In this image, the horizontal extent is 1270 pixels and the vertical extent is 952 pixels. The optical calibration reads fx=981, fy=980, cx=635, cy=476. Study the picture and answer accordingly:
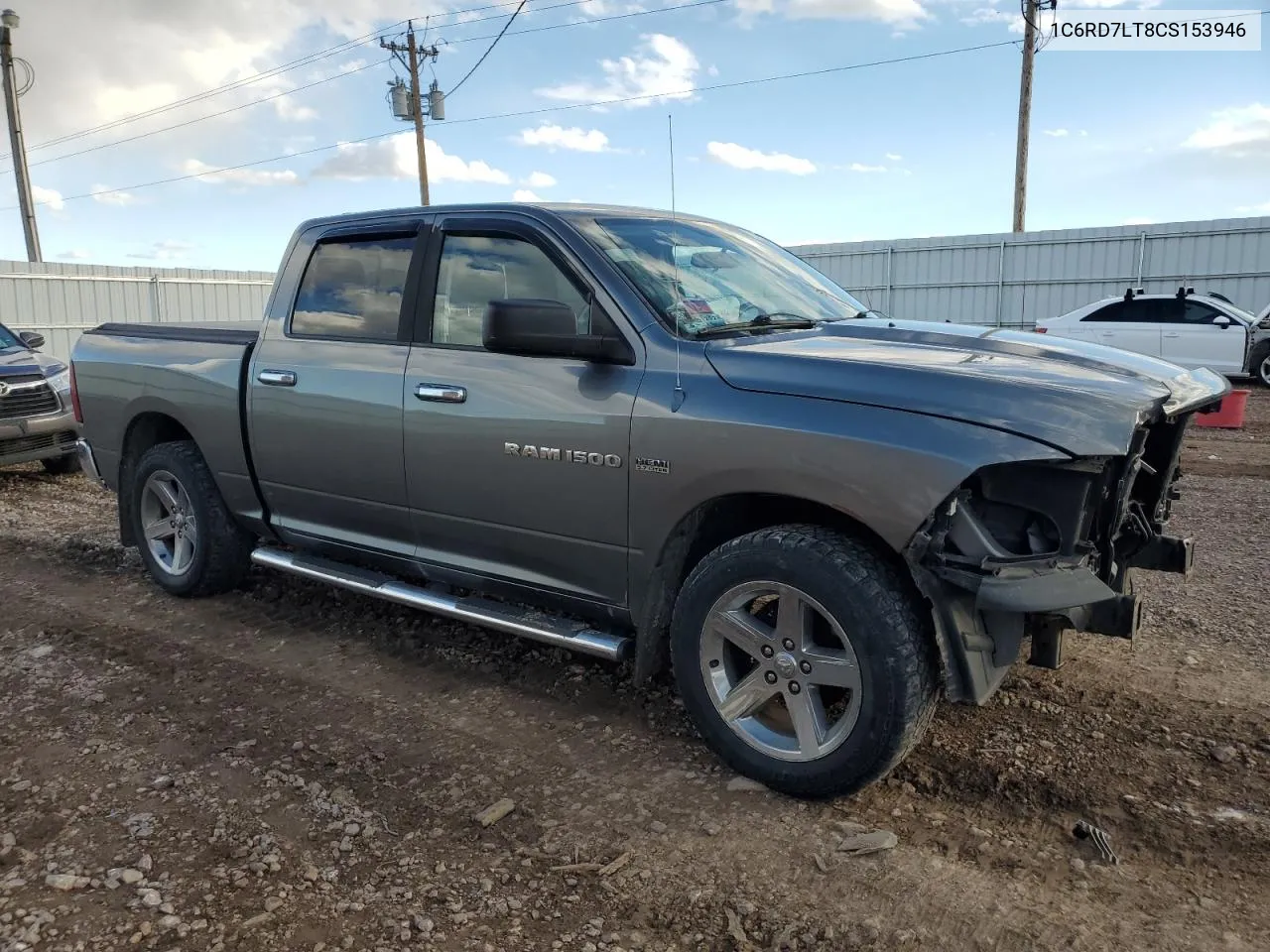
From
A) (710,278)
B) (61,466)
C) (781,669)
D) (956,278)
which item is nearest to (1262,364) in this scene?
(956,278)

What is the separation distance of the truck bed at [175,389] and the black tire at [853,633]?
110 inches

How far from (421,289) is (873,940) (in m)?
3.02

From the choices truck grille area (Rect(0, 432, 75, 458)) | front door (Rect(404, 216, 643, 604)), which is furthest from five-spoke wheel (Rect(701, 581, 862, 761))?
truck grille area (Rect(0, 432, 75, 458))

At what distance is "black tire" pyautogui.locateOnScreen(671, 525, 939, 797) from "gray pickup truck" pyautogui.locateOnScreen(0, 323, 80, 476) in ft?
26.0

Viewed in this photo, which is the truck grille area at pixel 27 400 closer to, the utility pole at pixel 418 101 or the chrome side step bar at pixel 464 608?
the chrome side step bar at pixel 464 608

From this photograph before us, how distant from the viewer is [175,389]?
5160 millimetres

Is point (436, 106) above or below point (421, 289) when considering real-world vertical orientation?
above

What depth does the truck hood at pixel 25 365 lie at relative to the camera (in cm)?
918

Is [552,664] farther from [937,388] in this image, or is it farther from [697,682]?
[937,388]

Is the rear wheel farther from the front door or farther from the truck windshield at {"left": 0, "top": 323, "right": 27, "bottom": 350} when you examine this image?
the truck windshield at {"left": 0, "top": 323, "right": 27, "bottom": 350}

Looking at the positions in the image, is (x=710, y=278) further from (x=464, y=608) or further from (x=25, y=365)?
(x=25, y=365)

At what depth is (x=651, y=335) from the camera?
11.3ft

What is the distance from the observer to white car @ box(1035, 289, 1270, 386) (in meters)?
15.1

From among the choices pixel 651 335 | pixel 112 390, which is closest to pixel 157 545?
pixel 112 390
